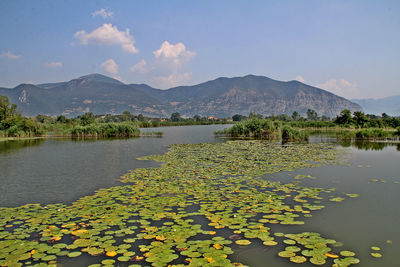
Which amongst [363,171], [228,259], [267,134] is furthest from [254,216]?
[267,134]

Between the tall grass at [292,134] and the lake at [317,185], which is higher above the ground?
the tall grass at [292,134]

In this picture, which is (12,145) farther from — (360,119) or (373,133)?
(360,119)

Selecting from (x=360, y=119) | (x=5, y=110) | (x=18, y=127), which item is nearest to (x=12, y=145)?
(x=18, y=127)

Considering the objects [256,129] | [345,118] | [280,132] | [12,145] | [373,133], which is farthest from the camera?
[345,118]

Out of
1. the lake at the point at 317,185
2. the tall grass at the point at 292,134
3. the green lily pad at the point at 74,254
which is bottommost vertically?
the green lily pad at the point at 74,254

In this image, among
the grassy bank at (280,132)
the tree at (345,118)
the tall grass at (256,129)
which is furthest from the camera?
the tree at (345,118)

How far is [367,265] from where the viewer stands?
463 centimetres

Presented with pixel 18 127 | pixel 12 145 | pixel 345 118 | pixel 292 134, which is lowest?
pixel 12 145

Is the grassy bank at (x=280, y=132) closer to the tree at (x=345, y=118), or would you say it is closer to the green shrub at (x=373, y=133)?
the green shrub at (x=373, y=133)

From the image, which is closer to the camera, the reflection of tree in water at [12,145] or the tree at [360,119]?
the reflection of tree in water at [12,145]

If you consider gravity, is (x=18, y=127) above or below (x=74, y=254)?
above

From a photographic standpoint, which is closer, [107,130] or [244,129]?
[244,129]

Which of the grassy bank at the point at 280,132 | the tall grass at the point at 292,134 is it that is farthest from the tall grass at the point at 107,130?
the tall grass at the point at 292,134

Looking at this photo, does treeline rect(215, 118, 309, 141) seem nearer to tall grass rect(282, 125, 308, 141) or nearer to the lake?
tall grass rect(282, 125, 308, 141)
